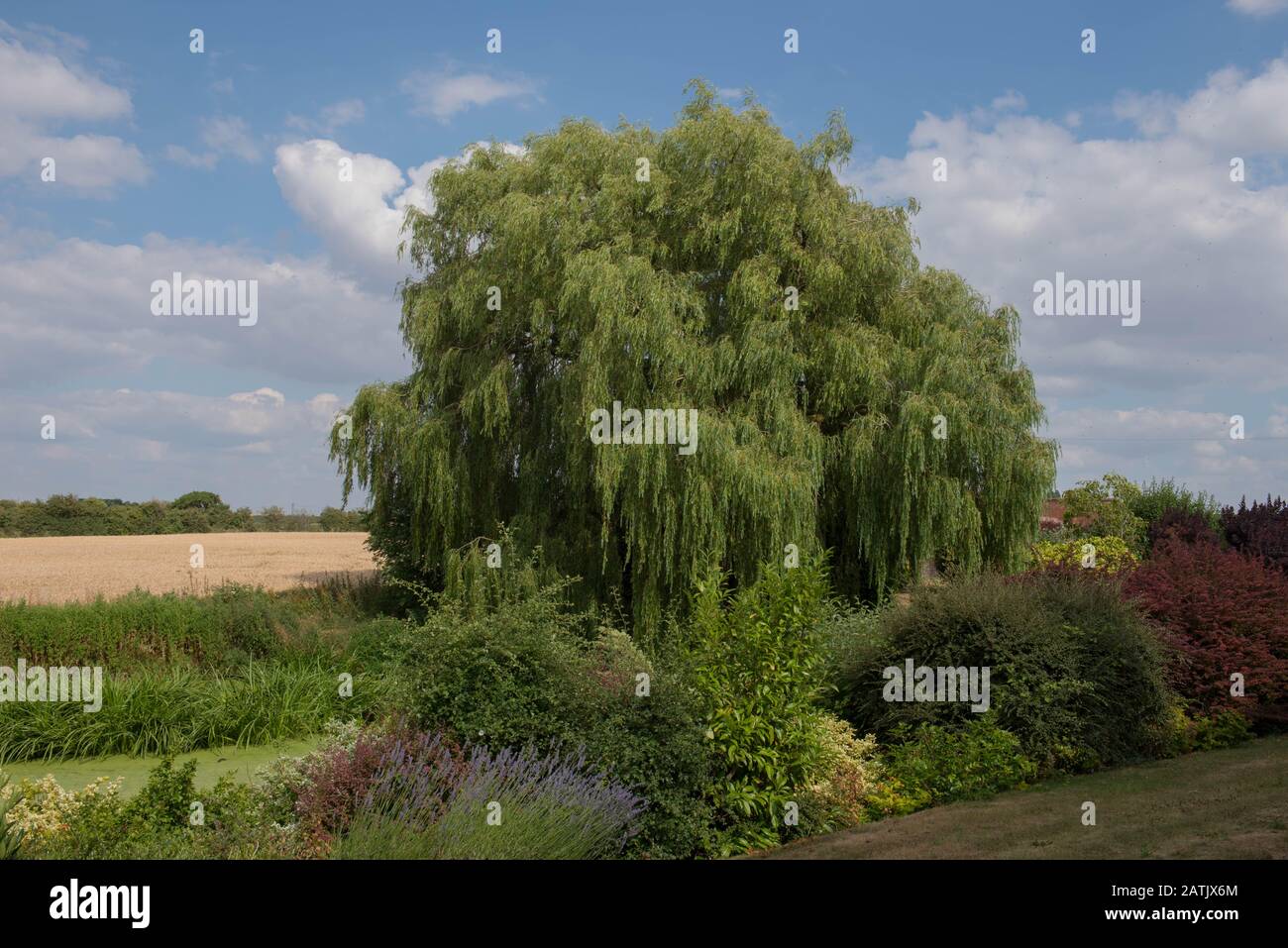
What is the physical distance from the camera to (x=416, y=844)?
609cm


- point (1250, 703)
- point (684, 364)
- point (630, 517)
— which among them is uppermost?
point (684, 364)

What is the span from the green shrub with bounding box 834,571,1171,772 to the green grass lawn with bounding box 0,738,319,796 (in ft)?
21.4

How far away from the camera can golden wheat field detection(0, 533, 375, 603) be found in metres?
19.9

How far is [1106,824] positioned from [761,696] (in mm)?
2882

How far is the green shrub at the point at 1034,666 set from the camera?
10258 millimetres

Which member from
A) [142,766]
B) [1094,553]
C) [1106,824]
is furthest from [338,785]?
[1094,553]

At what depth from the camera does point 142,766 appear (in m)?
11.1

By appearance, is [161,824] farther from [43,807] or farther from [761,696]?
[761,696]

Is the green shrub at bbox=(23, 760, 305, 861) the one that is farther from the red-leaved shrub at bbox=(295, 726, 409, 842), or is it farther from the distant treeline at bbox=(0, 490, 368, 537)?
the distant treeline at bbox=(0, 490, 368, 537)

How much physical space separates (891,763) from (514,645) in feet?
14.1

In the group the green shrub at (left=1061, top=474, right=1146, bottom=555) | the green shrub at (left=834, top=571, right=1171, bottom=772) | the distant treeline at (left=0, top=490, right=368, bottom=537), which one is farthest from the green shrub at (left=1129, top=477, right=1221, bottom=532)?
the distant treeline at (left=0, top=490, right=368, bottom=537)
